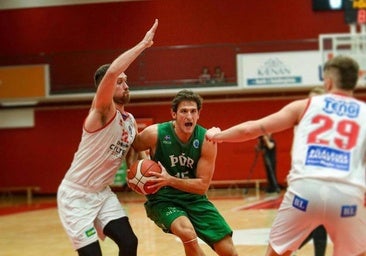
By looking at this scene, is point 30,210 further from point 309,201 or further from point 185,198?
point 309,201

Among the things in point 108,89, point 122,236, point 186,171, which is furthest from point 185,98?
point 122,236

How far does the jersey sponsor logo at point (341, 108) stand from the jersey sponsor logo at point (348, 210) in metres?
0.58

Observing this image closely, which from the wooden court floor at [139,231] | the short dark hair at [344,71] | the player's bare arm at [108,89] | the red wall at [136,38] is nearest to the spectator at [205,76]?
the red wall at [136,38]

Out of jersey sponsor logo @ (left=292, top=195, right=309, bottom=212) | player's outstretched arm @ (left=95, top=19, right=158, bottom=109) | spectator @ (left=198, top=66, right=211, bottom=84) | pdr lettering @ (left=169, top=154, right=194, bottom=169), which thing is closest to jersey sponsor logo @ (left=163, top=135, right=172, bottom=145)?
pdr lettering @ (left=169, top=154, right=194, bottom=169)

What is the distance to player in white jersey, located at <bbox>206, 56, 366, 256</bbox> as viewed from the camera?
159 inches

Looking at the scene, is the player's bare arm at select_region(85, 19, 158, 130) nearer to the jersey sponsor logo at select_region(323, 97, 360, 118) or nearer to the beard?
the beard

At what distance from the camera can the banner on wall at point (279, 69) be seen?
1897 cm

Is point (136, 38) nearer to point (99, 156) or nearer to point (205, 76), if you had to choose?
point (205, 76)

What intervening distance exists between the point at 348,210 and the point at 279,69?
50.9 feet

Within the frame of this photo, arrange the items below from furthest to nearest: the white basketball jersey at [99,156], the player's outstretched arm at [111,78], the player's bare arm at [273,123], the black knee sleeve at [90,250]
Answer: the white basketball jersey at [99,156] < the black knee sleeve at [90,250] < the player's outstretched arm at [111,78] < the player's bare arm at [273,123]

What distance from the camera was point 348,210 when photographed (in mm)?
4043

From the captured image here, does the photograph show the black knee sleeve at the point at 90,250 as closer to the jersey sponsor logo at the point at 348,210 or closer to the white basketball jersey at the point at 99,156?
the white basketball jersey at the point at 99,156

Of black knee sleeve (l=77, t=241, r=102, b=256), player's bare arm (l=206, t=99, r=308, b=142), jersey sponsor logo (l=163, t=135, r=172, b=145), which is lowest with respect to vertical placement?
black knee sleeve (l=77, t=241, r=102, b=256)

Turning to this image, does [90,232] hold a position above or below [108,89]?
below
